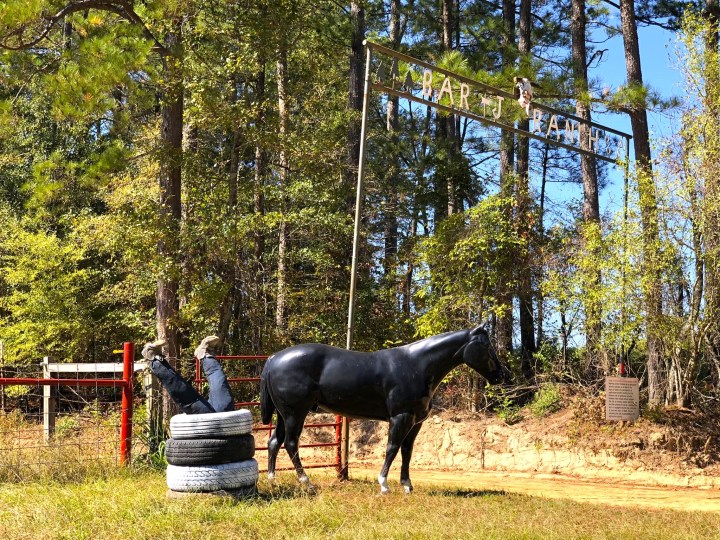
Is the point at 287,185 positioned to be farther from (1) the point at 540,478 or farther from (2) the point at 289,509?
(2) the point at 289,509

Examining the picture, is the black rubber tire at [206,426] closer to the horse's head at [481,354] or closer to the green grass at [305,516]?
the green grass at [305,516]

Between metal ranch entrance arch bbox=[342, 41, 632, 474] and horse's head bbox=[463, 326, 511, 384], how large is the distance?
174 cm

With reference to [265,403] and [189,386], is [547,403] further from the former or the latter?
[189,386]

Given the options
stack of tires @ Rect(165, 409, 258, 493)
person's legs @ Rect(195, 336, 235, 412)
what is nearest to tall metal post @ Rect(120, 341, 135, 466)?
person's legs @ Rect(195, 336, 235, 412)

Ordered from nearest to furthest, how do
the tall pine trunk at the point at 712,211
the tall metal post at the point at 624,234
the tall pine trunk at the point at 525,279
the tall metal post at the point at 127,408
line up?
the tall metal post at the point at 127,408 < the tall pine trunk at the point at 712,211 < the tall metal post at the point at 624,234 < the tall pine trunk at the point at 525,279

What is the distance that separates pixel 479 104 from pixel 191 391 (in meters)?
7.13

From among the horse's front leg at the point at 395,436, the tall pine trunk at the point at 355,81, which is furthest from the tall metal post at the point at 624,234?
the tall pine trunk at the point at 355,81

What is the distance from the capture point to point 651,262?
39.4ft

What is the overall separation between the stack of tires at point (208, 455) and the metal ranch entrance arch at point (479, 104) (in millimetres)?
2130

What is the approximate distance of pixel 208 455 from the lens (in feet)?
24.2

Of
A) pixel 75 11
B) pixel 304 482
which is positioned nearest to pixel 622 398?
pixel 304 482

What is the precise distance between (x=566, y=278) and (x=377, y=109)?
655 inches

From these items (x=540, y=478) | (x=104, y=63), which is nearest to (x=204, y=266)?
(x=104, y=63)

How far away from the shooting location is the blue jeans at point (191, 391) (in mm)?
7758
